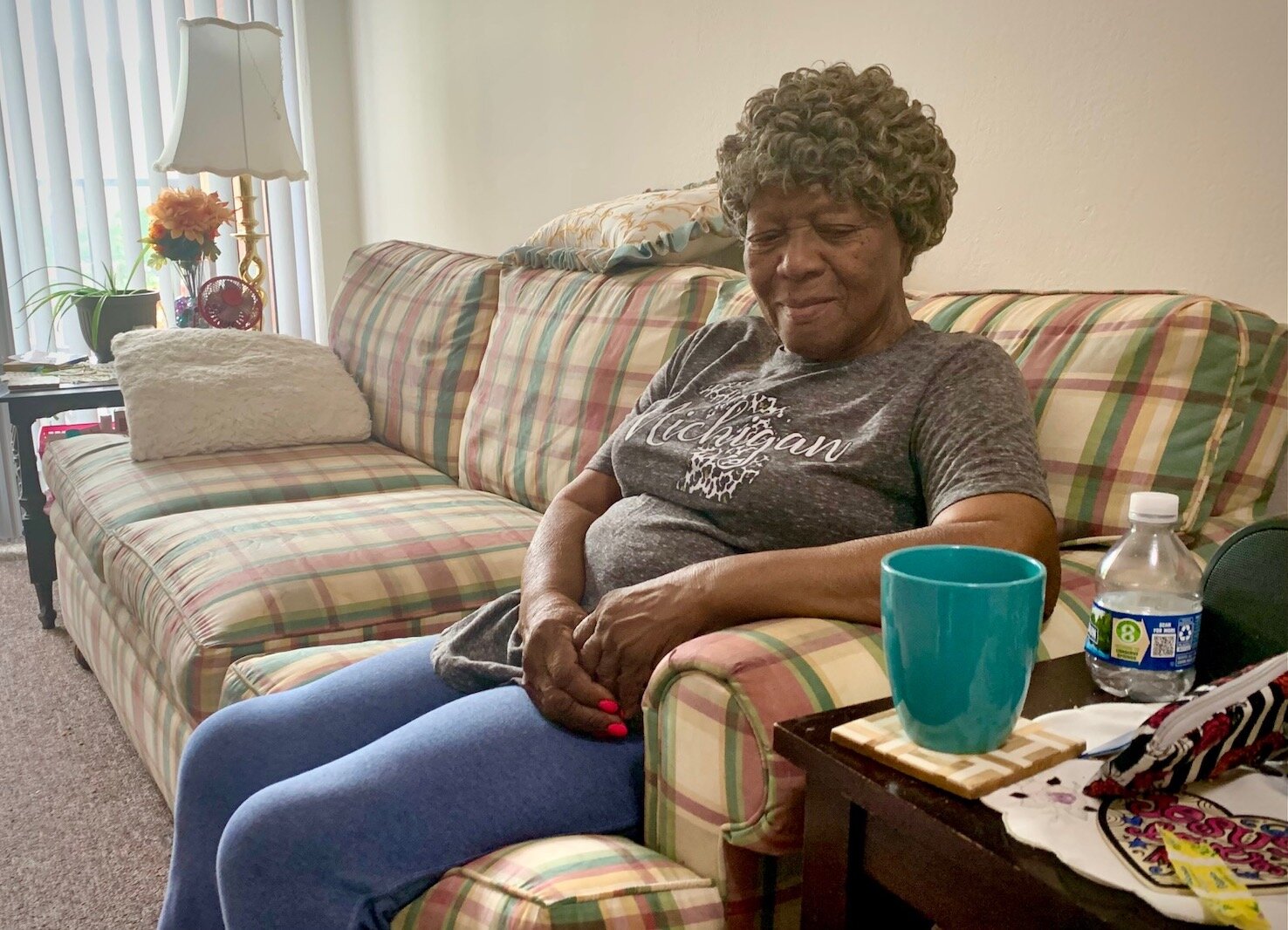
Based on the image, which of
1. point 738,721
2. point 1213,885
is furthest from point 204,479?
point 1213,885

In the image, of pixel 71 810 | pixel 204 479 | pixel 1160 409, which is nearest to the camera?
pixel 1160 409

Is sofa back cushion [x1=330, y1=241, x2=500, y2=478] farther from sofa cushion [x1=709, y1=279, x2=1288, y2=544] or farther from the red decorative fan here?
sofa cushion [x1=709, y1=279, x2=1288, y2=544]

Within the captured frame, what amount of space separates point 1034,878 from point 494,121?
286 centimetres

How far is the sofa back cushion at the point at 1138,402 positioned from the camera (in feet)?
3.55

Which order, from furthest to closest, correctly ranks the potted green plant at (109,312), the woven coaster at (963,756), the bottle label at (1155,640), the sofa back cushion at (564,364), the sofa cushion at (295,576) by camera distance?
the potted green plant at (109,312) → the sofa back cushion at (564,364) → the sofa cushion at (295,576) → the bottle label at (1155,640) → the woven coaster at (963,756)

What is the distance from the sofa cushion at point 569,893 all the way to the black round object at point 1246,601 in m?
0.42

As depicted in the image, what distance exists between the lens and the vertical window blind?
11.3ft

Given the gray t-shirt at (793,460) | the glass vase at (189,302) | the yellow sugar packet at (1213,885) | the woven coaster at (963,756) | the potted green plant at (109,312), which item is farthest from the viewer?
the glass vase at (189,302)

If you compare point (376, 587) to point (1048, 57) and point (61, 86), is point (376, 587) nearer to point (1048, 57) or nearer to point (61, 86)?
point (1048, 57)

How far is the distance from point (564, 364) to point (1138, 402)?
3.58ft

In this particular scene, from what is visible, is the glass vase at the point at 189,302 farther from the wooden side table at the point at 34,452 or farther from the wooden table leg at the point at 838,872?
the wooden table leg at the point at 838,872

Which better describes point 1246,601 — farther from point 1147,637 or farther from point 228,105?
point 228,105

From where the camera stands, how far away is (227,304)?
124 inches

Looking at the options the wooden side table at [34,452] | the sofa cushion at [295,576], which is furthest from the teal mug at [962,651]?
the wooden side table at [34,452]
